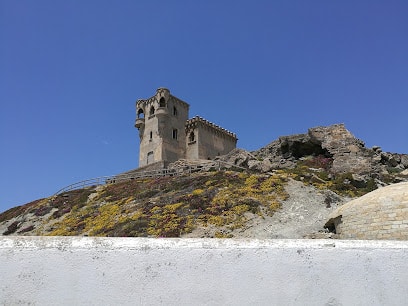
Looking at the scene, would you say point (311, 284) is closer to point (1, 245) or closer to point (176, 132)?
point (1, 245)

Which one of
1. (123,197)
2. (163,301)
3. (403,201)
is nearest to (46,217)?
(123,197)

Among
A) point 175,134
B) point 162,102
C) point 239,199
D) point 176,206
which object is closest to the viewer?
point 239,199

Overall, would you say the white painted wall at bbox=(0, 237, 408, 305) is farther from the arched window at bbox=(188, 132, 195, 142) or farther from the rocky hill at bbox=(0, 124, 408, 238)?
the arched window at bbox=(188, 132, 195, 142)

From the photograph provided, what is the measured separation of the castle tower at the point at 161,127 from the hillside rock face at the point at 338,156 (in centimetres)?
2192

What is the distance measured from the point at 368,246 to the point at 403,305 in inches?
34.1

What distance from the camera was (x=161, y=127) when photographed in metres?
57.4

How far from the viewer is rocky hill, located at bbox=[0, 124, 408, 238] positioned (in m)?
21.7

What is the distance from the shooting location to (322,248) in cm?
558

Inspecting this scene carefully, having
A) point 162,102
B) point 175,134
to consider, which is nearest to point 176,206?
point 175,134

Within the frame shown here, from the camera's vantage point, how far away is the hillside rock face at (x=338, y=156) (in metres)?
29.9

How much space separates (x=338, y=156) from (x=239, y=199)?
11341mm

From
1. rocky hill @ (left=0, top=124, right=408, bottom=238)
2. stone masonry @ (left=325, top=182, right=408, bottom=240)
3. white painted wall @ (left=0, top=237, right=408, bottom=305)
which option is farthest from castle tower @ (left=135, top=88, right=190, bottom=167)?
white painted wall @ (left=0, top=237, right=408, bottom=305)

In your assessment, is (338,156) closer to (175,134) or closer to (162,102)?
(175,134)

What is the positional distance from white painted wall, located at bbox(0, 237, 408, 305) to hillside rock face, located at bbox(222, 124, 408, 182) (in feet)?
73.0
